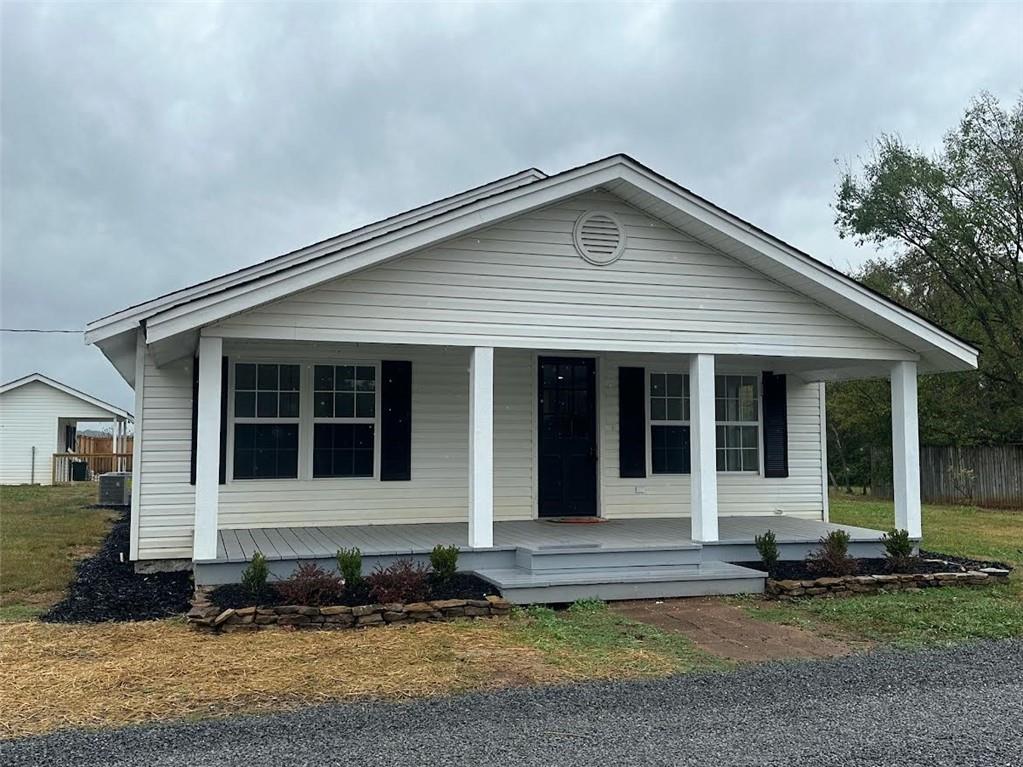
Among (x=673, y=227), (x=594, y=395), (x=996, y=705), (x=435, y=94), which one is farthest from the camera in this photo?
(x=435, y=94)

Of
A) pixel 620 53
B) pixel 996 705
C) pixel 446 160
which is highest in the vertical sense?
pixel 446 160

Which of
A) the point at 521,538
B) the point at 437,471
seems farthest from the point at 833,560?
the point at 437,471

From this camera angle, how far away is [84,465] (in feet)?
102

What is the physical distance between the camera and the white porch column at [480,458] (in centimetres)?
823

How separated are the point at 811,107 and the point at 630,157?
32.0 feet

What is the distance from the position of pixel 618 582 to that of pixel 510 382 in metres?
3.61

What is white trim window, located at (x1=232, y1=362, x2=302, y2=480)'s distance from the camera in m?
9.59

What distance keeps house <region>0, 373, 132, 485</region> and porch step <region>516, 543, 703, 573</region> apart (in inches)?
1023

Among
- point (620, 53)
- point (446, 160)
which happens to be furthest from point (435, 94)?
point (446, 160)

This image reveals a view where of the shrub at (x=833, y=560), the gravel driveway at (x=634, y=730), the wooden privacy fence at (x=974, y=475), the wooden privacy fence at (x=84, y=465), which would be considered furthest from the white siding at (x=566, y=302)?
the wooden privacy fence at (x=84, y=465)

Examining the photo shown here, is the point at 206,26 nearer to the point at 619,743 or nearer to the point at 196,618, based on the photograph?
the point at 196,618

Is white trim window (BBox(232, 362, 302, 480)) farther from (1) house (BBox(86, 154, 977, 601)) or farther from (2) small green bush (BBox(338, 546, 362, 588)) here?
(2) small green bush (BBox(338, 546, 362, 588))

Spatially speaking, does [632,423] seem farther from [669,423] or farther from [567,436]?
[567,436]

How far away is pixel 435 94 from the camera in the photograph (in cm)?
1777
